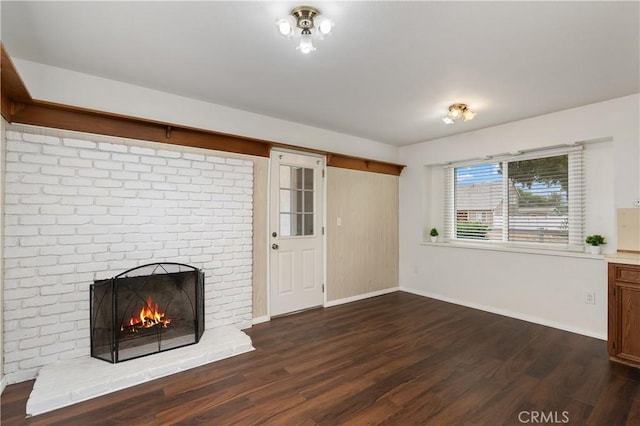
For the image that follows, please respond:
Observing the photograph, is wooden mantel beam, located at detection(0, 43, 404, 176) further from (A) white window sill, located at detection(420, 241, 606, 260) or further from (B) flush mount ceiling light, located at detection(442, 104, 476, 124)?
(A) white window sill, located at detection(420, 241, 606, 260)

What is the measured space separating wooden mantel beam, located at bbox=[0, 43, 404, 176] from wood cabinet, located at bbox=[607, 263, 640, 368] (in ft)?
11.6

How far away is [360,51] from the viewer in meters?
2.30

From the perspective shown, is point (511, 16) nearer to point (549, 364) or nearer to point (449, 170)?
point (549, 364)

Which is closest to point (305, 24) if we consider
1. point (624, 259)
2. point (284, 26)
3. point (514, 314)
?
point (284, 26)

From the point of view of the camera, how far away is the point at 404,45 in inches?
87.4

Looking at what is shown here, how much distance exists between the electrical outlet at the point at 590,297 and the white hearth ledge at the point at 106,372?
3.59 m

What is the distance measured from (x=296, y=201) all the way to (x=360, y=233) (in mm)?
1255

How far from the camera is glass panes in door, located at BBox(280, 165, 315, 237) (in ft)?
13.0

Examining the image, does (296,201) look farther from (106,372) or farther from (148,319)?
(106,372)

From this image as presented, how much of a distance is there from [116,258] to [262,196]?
161 cm

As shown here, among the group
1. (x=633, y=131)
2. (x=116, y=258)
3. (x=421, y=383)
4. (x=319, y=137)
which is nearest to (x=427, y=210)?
(x=319, y=137)

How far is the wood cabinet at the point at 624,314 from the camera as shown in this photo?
2.62 metres

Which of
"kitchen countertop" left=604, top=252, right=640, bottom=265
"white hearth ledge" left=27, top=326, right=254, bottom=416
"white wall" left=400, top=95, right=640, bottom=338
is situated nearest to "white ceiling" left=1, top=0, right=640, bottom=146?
"white wall" left=400, top=95, right=640, bottom=338

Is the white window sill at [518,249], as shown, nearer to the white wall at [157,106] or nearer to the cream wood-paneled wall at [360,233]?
the cream wood-paneled wall at [360,233]
